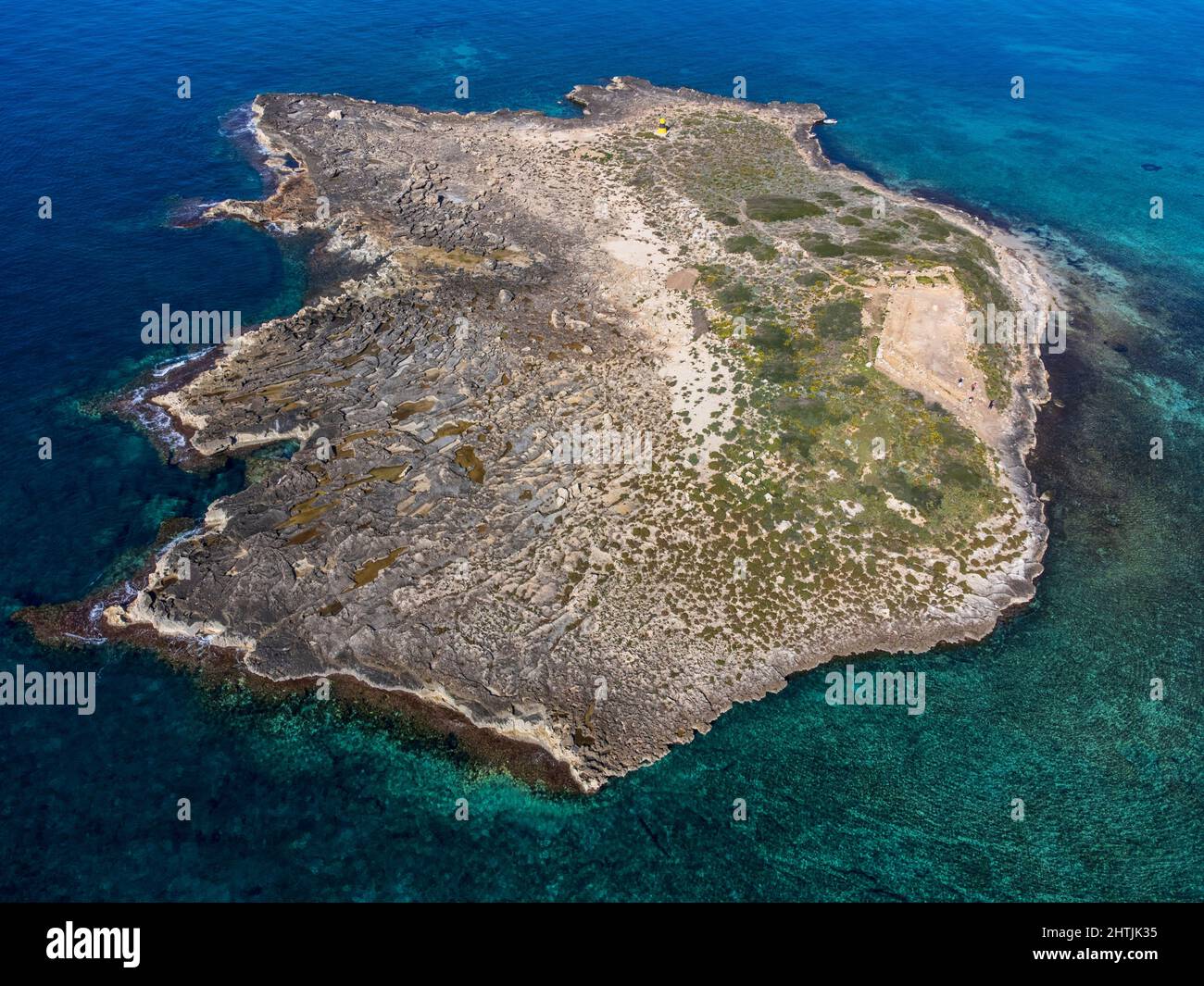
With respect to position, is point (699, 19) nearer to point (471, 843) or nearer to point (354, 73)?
point (354, 73)

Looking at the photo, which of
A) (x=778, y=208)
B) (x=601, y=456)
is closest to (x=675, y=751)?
(x=601, y=456)

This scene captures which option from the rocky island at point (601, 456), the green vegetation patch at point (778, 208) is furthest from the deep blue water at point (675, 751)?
the green vegetation patch at point (778, 208)

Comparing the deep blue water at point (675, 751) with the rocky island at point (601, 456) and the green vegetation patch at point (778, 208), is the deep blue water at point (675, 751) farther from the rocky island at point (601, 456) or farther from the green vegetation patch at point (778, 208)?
the green vegetation patch at point (778, 208)

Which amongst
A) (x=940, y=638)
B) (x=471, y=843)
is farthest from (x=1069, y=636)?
(x=471, y=843)

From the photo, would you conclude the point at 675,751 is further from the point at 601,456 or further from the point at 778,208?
the point at 778,208

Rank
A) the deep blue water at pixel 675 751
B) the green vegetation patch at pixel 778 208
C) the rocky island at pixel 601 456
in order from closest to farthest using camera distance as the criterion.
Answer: the deep blue water at pixel 675 751 → the rocky island at pixel 601 456 → the green vegetation patch at pixel 778 208

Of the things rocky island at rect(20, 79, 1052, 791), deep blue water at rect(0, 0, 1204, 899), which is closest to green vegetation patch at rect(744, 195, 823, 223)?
rocky island at rect(20, 79, 1052, 791)
